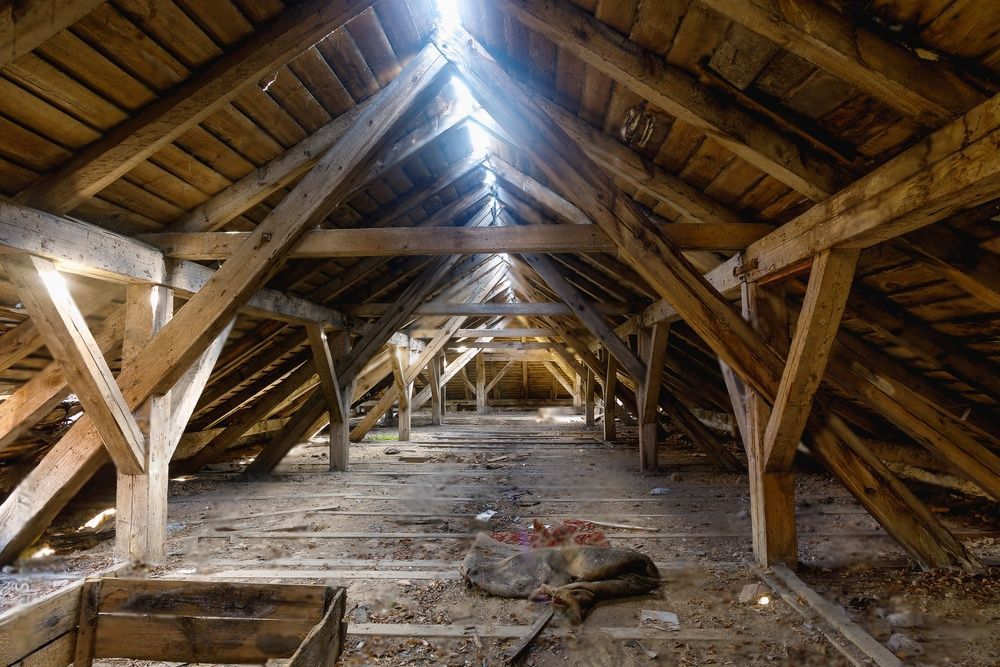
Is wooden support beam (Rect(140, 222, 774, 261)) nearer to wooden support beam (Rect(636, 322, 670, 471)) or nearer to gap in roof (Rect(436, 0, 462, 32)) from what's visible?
gap in roof (Rect(436, 0, 462, 32))

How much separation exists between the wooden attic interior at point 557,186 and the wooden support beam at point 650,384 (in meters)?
1.45

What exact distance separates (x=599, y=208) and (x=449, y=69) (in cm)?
106

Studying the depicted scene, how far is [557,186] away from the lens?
9.50 ft

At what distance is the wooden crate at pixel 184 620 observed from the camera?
5.07 feet

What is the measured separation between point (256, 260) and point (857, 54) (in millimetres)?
2526

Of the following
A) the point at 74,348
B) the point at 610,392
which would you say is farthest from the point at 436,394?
the point at 74,348

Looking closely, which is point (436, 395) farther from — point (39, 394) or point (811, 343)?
point (811, 343)

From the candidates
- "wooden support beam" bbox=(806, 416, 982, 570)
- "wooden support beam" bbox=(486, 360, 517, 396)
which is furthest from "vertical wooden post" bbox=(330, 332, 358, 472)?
"wooden support beam" bbox=(486, 360, 517, 396)

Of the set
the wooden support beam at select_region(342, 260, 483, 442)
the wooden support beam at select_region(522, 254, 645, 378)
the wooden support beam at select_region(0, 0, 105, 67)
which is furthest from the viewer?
the wooden support beam at select_region(342, 260, 483, 442)

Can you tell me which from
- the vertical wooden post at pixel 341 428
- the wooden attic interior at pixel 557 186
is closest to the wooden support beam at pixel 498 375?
the vertical wooden post at pixel 341 428

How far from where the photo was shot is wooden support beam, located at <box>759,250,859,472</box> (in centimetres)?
207

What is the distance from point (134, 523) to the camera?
9.27 ft

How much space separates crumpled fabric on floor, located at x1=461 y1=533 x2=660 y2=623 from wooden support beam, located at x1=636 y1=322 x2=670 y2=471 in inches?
100

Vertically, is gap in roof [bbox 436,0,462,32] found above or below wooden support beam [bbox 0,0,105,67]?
above
